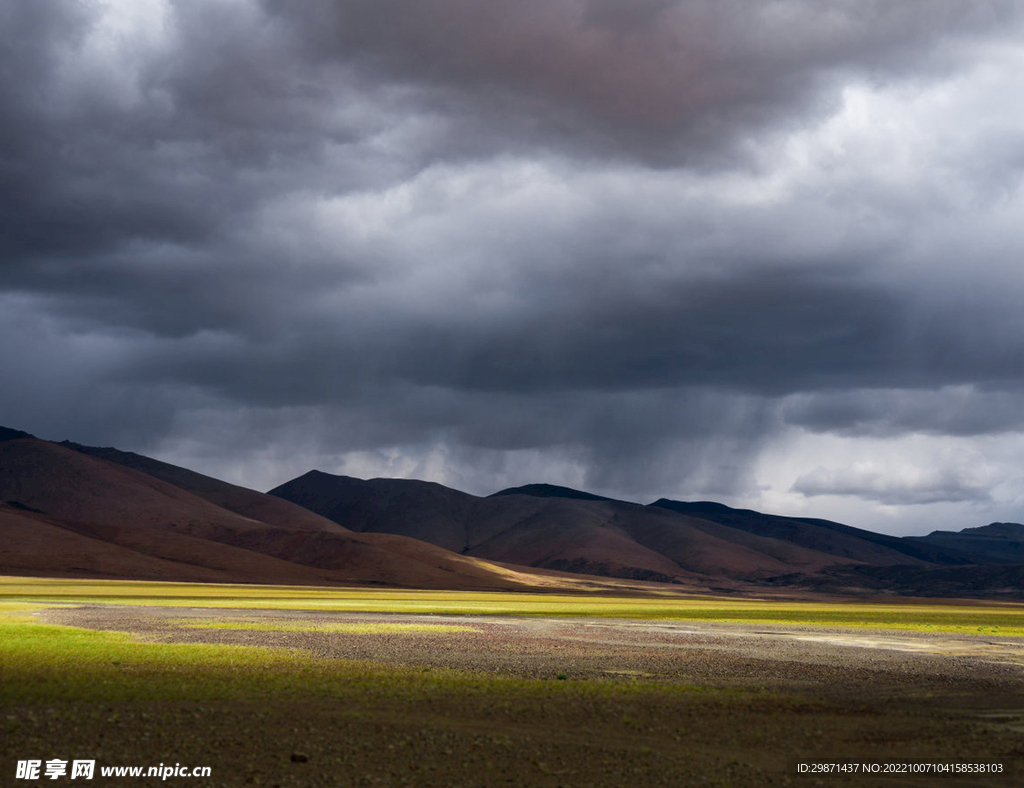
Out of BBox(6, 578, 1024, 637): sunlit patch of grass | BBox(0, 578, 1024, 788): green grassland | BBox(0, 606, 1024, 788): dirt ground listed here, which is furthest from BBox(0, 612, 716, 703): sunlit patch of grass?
BBox(6, 578, 1024, 637): sunlit patch of grass

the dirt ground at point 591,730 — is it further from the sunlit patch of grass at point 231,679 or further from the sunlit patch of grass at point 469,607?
the sunlit patch of grass at point 469,607

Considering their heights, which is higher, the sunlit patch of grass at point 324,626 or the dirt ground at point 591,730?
the dirt ground at point 591,730

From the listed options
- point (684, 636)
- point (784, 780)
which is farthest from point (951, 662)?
point (784, 780)

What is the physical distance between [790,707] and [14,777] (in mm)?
18311

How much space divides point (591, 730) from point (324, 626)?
3533cm

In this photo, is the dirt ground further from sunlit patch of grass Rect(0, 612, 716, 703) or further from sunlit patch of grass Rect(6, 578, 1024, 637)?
sunlit patch of grass Rect(6, 578, 1024, 637)

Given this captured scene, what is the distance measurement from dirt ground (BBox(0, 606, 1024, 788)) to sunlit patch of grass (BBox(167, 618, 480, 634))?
1318 cm

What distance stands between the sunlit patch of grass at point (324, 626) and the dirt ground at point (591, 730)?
13.2 metres

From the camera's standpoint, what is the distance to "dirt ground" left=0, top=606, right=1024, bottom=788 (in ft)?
53.4

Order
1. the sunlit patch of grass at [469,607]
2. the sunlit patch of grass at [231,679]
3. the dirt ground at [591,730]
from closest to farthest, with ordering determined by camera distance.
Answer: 1. the dirt ground at [591,730]
2. the sunlit patch of grass at [231,679]
3. the sunlit patch of grass at [469,607]

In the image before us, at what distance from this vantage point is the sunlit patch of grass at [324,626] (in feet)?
163

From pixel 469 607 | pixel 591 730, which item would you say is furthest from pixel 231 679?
pixel 469 607

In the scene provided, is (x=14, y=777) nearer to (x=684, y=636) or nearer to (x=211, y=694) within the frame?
(x=211, y=694)

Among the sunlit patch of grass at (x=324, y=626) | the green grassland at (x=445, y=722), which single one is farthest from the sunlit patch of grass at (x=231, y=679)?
the sunlit patch of grass at (x=324, y=626)
